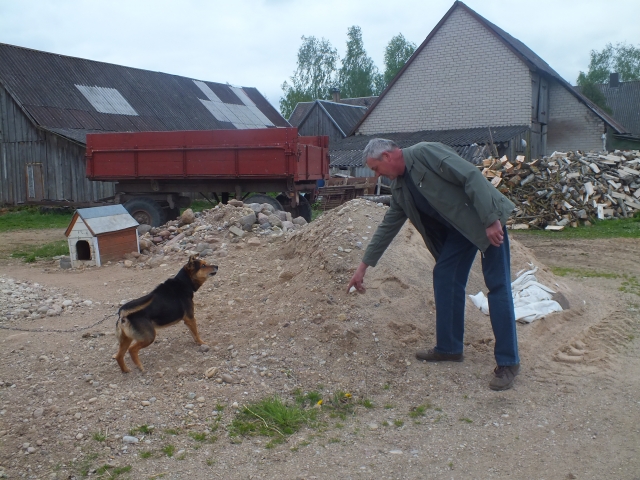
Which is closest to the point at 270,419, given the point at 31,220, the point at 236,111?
the point at 31,220

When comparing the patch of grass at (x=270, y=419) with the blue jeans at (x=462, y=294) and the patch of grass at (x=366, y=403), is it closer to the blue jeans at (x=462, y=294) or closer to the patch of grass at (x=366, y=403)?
the patch of grass at (x=366, y=403)

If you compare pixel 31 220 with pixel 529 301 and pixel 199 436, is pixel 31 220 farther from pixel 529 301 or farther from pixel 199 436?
pixel 199 436

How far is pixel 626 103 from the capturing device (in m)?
47.8

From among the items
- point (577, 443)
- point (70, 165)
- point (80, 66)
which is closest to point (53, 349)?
point (577, 443)

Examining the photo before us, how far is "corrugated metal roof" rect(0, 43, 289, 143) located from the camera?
22.5m

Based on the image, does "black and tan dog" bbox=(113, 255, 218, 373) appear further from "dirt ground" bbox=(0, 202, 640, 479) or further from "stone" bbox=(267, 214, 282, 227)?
"stone" bbox=(267, 214, 282, 227)

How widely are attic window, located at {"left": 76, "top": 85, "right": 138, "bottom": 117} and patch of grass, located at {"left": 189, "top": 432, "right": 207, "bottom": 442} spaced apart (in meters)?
22.6

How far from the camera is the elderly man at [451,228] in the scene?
165 inches

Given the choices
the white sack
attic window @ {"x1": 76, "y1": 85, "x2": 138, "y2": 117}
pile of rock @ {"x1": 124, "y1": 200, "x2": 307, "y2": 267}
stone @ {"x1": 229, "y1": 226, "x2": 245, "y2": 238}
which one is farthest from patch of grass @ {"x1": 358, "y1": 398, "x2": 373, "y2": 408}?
attic window @ {"x1": 76, "y1": 85, "x2": 138, "y2": 117}

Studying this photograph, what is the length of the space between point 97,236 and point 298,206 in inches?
251

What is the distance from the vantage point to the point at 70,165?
71.4ft

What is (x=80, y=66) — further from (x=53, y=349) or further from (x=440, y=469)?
(x=440, y=469)

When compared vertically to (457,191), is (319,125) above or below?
above

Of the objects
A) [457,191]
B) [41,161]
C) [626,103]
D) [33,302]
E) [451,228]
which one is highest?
[626,103]
